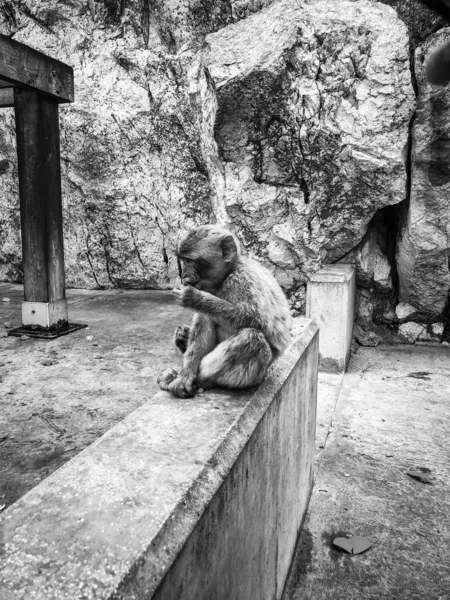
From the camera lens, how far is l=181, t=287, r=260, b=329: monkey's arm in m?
2.12

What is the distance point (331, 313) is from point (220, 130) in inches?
107

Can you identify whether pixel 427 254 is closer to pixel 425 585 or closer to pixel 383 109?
pixel 383 109

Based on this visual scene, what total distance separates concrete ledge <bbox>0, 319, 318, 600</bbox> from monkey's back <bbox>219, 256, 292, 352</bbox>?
18cm

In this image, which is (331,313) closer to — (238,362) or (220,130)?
(220,130)

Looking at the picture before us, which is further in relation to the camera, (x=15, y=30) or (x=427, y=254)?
(x=15, y=30)

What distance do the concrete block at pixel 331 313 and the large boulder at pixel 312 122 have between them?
0.88m

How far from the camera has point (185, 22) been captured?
705 centimetres

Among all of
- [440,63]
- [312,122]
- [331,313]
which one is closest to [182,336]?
[440,63]

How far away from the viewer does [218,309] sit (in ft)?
7.04

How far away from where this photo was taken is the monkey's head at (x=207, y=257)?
229 cm

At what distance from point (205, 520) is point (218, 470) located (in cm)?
17

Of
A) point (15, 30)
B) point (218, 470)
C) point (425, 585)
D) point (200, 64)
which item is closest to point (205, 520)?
point (218, 470)

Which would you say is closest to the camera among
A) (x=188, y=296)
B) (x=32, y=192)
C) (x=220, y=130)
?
(x=188, y=296)

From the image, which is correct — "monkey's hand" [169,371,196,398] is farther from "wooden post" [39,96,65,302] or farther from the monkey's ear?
"wooden post" [39,96,65,302]
